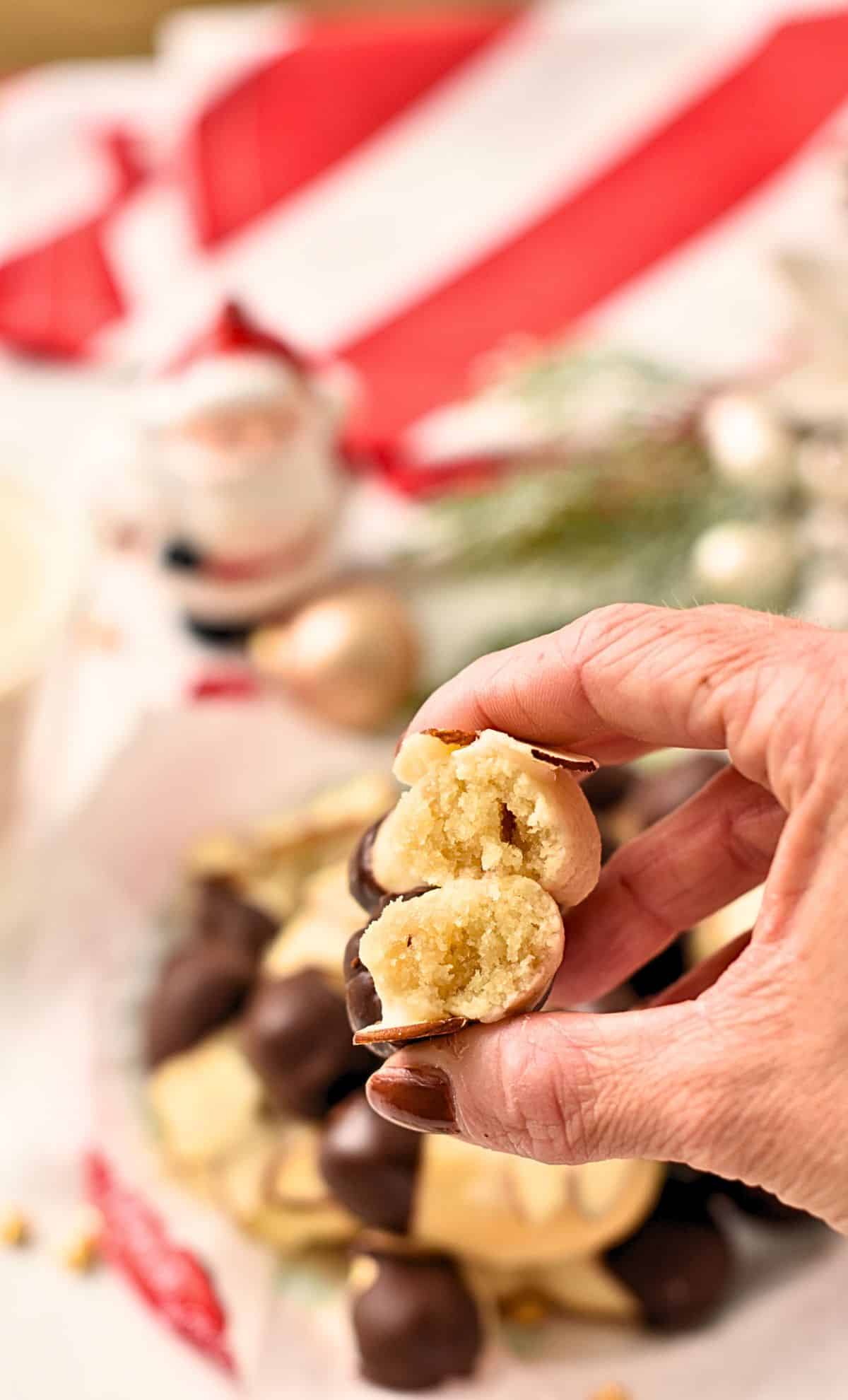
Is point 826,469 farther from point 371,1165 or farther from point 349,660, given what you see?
point 371,1165

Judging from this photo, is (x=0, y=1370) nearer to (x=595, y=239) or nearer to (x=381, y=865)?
(x=381, y=865)

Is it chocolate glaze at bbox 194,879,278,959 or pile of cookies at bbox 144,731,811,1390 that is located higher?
chocolate glaze at bbox 194,879,278,959

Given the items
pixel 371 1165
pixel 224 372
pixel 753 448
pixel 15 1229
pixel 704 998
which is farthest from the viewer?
pixel 753 448

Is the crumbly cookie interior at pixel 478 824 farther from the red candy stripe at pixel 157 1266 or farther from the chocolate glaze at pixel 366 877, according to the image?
the red candy stripe at pixel 157 1266

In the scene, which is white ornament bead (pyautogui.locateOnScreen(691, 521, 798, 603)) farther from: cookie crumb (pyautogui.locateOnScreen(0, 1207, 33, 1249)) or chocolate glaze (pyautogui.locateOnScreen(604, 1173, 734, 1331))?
cookie crumb (pyautogui.locateOnScreen(0, 1207, 33, 1249))

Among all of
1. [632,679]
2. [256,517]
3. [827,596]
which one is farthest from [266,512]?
[632,679]

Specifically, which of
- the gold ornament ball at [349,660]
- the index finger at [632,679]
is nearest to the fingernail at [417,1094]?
the index finger at [632,679]

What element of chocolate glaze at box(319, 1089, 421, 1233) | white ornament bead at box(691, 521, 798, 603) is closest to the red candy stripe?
chocolate glaze at box(319, 1089, 421, 1233)
